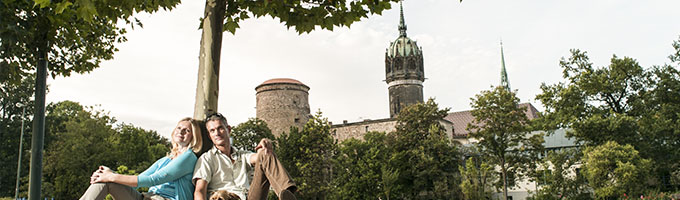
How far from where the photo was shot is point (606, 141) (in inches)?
1184

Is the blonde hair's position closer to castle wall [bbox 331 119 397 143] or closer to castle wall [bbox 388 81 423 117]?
castle wall [bbox 331 119 397 143]

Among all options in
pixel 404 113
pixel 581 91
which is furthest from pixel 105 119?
pixel 581 91

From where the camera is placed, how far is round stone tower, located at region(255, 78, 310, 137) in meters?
55.5

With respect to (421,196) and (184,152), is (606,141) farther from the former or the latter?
(184,152)

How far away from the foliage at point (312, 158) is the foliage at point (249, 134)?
31.0ft

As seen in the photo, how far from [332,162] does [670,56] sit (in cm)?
2074

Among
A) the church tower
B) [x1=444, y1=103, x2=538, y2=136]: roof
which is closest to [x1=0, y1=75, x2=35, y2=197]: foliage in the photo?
the church tower

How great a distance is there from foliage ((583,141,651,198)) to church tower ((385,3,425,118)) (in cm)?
3907

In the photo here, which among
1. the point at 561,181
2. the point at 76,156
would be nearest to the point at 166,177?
the point at 561,181

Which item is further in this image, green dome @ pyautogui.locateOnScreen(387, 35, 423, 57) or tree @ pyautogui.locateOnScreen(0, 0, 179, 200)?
green dome @ pyautogui.locateOnScreen(387, 35, 423, 57)

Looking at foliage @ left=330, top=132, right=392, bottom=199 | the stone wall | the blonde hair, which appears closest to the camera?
the blonde hair

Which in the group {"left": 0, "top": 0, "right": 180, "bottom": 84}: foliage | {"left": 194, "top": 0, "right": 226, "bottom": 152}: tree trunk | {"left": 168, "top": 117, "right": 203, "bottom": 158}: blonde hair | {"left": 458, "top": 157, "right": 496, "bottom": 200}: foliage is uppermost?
{"left": 0, "top": 0, "right": 180, "bottom": 84}: foliage

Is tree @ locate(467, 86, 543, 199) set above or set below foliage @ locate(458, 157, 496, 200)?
above

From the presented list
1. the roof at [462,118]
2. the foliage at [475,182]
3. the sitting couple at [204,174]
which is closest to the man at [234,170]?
the sitting couple at [204,174]
